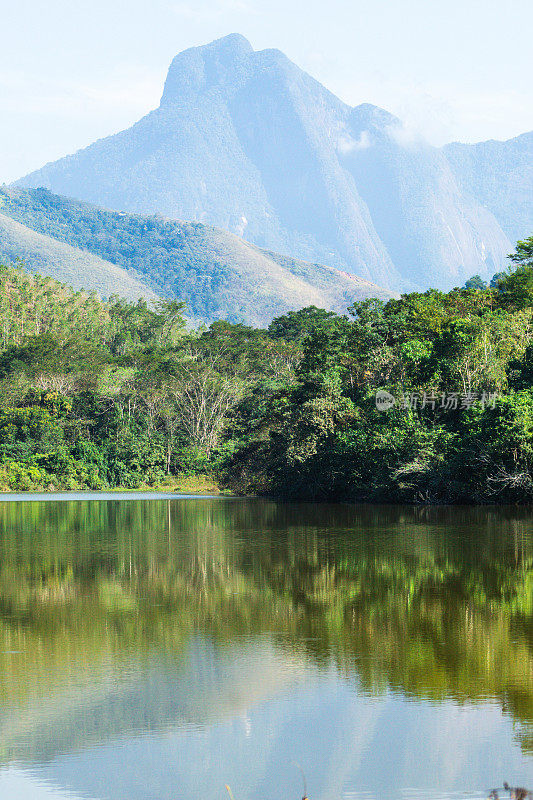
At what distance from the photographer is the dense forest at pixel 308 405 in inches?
1187

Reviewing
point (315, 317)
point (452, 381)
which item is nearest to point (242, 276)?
point (315, 317)

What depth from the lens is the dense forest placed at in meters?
30.1

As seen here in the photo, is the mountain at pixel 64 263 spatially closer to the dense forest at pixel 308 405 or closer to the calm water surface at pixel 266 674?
the dense forest at pixel 308 405

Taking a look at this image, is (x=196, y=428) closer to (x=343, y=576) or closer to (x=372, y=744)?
(x=343, y=576)

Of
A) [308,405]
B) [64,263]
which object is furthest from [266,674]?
[64,263]

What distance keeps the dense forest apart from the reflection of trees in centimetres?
590

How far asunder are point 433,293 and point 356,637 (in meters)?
31.0

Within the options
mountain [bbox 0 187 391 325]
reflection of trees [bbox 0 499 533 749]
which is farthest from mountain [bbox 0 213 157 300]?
reflection of trees [bbox 0 499 533 749]
